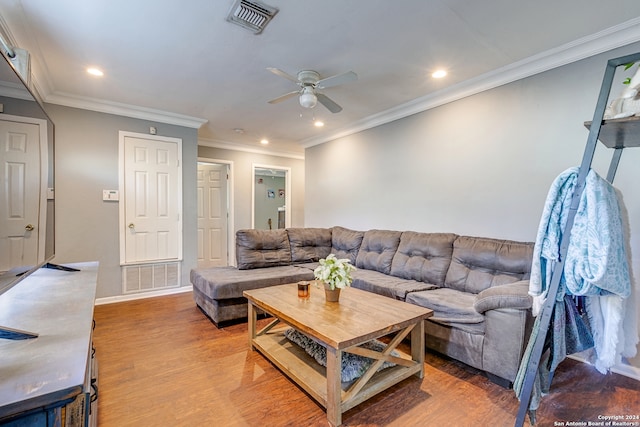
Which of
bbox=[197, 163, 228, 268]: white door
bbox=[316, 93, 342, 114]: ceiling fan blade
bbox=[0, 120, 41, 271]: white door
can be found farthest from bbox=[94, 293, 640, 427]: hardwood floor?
bbox=[197, 163, 228, 268]: white door

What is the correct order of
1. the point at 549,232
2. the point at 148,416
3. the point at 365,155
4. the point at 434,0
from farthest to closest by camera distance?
the point at 365,155
the point at 434,0
the point at 148,416
the point at 549,232

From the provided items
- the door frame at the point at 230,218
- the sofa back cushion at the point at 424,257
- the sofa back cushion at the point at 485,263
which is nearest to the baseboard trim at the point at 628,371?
the sofa back cushion at the point at 485,263

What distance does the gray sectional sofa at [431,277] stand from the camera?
1.97 m

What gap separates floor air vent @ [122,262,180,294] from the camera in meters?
3.85

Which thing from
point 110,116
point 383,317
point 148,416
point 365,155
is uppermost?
point 110,116

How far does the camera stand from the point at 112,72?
2.83m

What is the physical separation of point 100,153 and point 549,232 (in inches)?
177

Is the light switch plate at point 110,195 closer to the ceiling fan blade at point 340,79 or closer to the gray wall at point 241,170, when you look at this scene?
the gray wall at point 241,170

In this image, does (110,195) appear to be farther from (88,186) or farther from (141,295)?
(141,295)

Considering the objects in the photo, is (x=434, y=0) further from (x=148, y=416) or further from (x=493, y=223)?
(x=148, y=416)

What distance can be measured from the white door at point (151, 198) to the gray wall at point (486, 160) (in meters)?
2.57

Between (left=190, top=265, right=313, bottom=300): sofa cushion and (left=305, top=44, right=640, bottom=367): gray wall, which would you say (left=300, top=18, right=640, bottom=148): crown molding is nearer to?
(left=305, top=44, right=640, bottom=367): gray wall

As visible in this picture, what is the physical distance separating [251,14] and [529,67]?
2.37m

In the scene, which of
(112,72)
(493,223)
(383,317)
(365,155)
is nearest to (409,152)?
(365,155)
